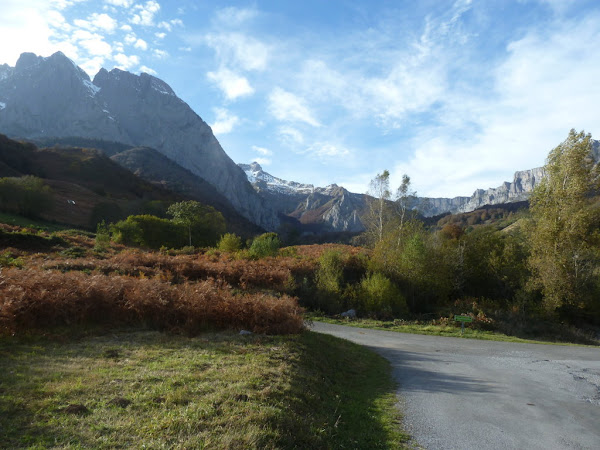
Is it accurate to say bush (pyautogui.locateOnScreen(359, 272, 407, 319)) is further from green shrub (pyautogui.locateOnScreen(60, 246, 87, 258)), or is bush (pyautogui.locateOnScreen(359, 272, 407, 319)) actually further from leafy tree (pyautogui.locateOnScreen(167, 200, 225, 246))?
leafy tree (pyautogui.locateOnScreen(167, 200, 225, 246))

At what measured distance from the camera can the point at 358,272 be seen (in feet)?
89.4

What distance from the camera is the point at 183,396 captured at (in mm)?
4961

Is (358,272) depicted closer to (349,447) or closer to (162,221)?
(349,447)

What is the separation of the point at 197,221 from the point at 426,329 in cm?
3534

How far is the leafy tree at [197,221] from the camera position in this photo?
4359 cm

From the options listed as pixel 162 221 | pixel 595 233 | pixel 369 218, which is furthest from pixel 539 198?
pixel 162 221

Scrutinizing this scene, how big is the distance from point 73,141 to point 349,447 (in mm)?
214716

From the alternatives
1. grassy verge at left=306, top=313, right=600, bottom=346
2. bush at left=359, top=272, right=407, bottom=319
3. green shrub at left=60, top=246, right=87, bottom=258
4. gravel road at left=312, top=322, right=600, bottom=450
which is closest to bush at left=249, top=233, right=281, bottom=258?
bush at left=359, top=272, right=407, bottom=319

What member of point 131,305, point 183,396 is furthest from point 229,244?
point 183,396

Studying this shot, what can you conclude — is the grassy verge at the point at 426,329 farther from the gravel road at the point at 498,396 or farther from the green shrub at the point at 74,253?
the green shrub at the point at 74,253

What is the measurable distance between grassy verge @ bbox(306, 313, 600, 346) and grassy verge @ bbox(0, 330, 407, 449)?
9.96 meters

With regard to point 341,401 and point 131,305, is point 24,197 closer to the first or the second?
point 131,305

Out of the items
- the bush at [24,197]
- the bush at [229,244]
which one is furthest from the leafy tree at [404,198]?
the bush at [24,197]

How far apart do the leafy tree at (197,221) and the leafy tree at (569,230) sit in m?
35.2
